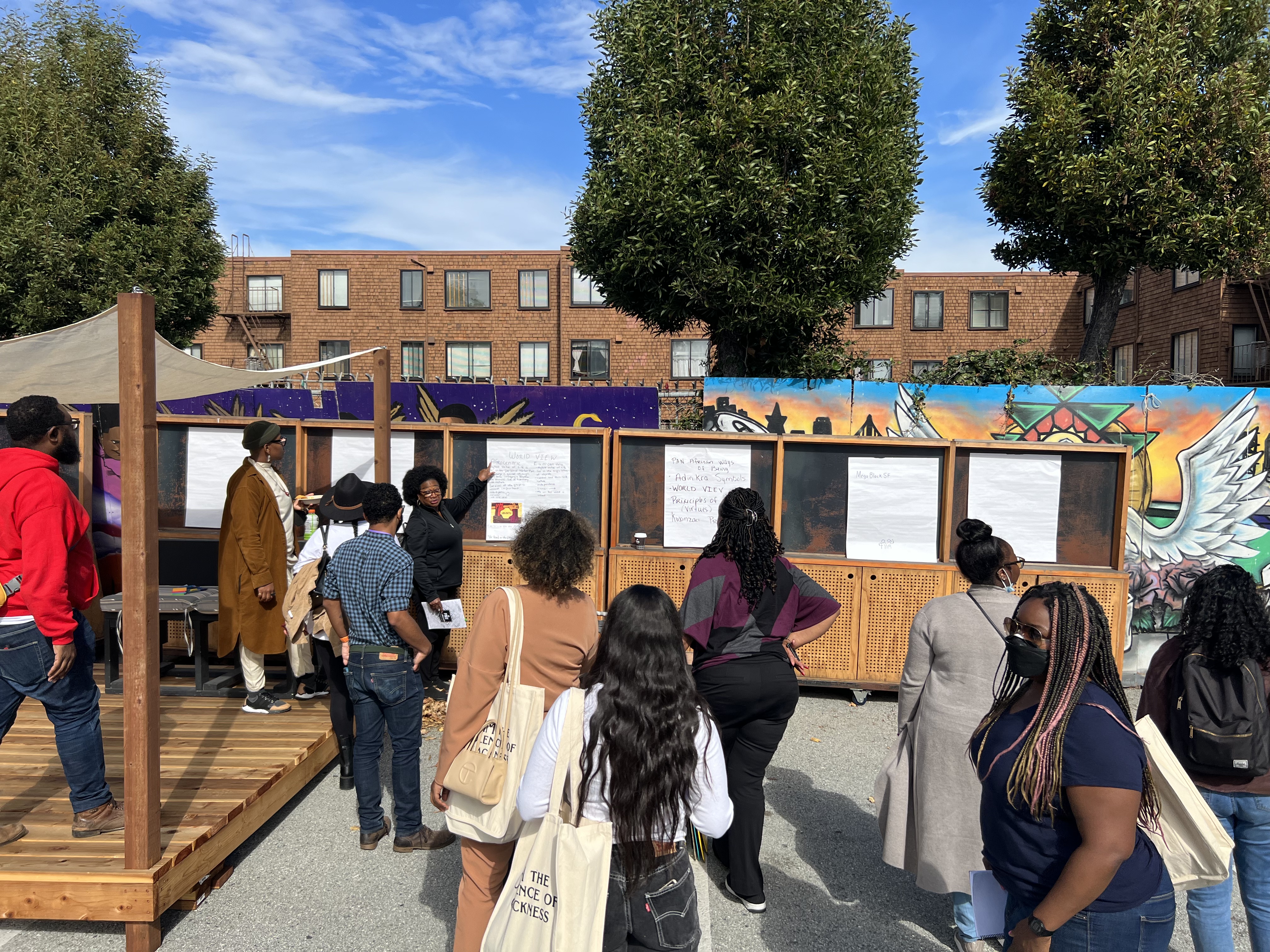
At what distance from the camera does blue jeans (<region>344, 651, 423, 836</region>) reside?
3.92 m

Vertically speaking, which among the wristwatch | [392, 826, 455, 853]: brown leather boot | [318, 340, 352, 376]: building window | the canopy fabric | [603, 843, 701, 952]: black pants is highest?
[318, 340, 352, 376]: building window

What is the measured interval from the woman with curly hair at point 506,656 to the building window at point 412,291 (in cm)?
3074

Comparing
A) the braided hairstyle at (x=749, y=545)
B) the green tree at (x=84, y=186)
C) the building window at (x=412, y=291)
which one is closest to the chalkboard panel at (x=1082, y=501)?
the braided hairstyle at (x=749, y=545)

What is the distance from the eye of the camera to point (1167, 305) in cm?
2239

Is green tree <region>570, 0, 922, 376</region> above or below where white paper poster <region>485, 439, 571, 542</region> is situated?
above

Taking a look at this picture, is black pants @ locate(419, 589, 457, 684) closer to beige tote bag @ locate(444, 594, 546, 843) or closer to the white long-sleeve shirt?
beige tote bag @ locate(444, 594, 546, 843)

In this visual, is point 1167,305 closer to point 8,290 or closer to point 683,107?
point 683,107

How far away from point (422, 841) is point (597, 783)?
2548 millimetres

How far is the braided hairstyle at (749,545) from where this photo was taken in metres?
3.54

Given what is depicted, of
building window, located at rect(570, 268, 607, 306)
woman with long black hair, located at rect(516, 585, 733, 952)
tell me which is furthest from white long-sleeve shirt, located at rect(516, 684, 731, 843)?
building window, located at rect(570, 268, 607, 306)

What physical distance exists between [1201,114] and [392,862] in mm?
11899

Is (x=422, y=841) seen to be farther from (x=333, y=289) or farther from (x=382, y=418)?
(x=333, y=289)

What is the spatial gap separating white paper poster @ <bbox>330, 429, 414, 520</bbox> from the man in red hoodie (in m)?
3.46

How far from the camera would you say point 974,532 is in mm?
3631
